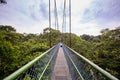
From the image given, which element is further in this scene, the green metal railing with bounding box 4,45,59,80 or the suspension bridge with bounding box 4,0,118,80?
the suspension bridge with bounding box 4,0,118,80

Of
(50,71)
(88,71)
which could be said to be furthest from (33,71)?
(50,71)

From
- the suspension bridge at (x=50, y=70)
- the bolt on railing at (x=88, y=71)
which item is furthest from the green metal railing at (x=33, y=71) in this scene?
the bolt on railing at (x=88, y=71)

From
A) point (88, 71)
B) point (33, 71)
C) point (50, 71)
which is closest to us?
point (33, 71)

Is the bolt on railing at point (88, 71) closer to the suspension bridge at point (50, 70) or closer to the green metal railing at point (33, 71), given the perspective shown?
the suspension bridge at point (50, 70)

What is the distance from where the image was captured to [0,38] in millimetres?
15094

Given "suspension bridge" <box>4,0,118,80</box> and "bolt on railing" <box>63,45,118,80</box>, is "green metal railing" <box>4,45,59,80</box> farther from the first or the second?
"bolt on railing" <box>63,45,118,80</box>

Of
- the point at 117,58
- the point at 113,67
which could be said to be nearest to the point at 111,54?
the point at 117,58

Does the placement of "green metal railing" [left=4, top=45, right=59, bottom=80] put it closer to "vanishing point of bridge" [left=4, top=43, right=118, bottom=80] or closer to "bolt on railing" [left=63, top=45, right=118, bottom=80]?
"vanishing point of bridge" [left=4, top=43, right=118, bottom=80]

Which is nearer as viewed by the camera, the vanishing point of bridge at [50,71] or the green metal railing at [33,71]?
the green metal railing at [33,71]

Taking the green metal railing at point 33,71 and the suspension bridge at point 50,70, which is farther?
the suspension bridge at point 50,70

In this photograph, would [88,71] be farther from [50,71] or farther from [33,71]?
[50,71]

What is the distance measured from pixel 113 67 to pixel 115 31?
4.43m

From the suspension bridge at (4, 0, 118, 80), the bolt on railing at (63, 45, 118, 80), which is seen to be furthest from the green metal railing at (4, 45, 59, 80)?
the bolt on railing at (63, 45, 118, 80)

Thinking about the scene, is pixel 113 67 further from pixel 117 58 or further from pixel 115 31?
pixel 115 31
